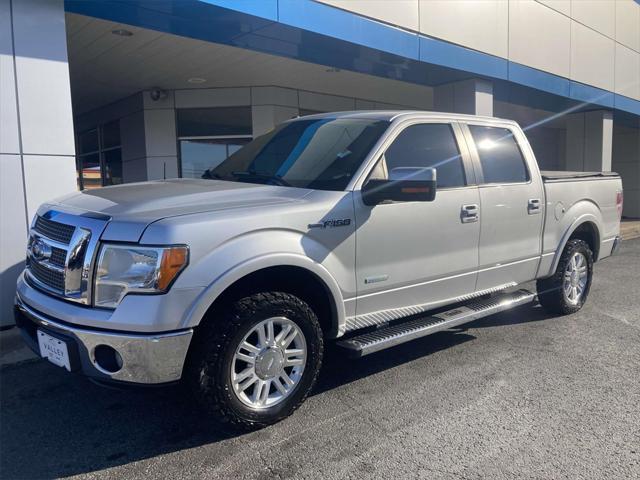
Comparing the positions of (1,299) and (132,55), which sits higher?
(132,55)

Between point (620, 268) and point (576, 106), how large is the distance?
667 cm

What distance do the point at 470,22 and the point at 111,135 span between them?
979cm

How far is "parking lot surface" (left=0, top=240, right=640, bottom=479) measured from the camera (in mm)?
3008

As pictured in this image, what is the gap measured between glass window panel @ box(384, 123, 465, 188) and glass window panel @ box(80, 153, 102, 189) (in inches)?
522

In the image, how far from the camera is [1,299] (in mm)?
5152

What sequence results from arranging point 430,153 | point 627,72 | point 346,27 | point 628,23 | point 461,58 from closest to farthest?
point 430,153
point 346,27
point 461,58
point 628,23
point 627,72

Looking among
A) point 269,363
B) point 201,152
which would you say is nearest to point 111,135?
point 201,152

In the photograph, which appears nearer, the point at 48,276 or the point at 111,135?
the point at 48,276

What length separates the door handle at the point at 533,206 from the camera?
5.11m

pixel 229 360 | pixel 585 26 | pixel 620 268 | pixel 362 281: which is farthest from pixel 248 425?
pixel 585 26

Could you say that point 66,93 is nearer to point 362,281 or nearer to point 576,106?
point 362,281

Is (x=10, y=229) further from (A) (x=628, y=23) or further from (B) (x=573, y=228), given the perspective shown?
(A) (x=628, y=23)

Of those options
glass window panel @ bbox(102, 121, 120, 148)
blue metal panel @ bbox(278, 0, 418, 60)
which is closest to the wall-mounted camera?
glass window panel @ bbox(102, 121, 120, 148)

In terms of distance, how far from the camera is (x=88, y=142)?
647 inches
